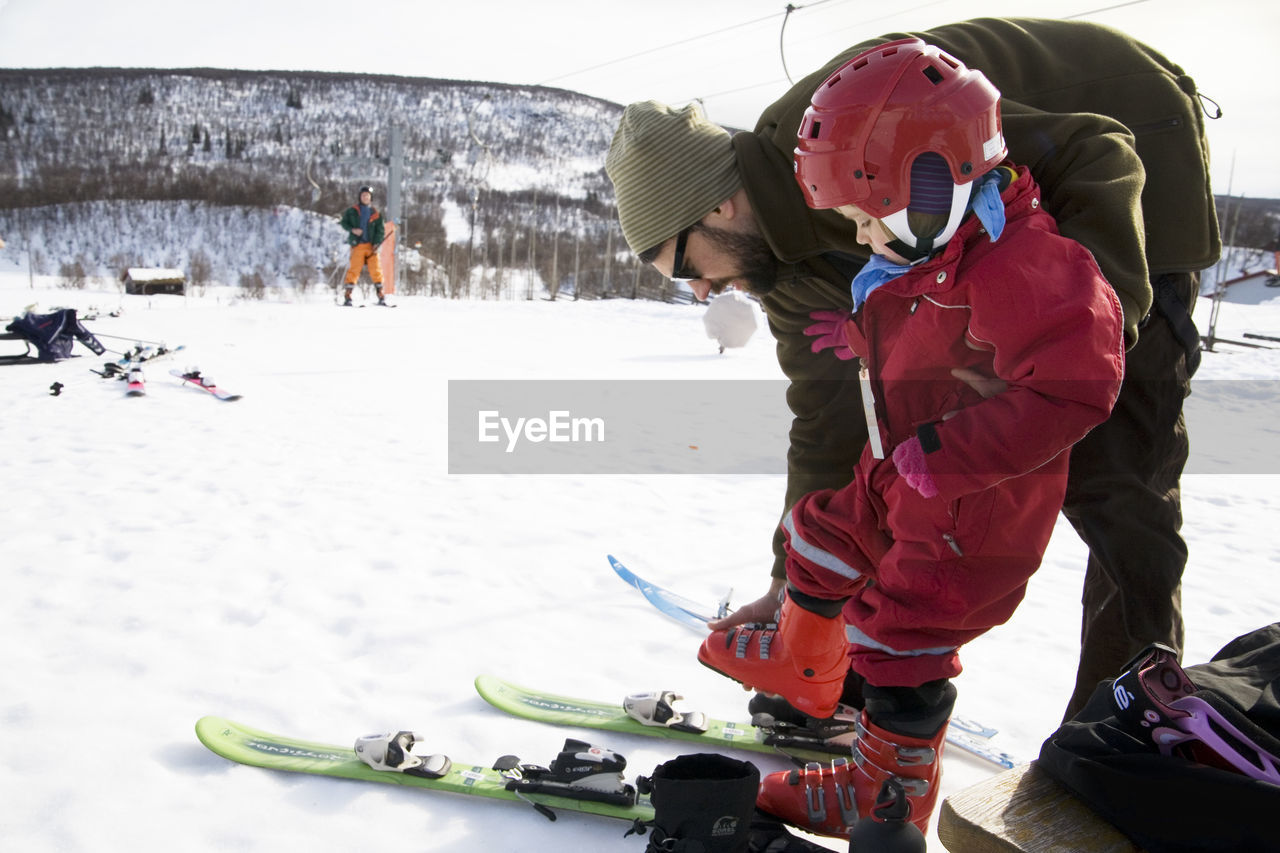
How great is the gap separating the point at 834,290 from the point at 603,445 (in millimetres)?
3545

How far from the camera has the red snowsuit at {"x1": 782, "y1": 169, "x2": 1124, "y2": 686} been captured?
50.6 inches

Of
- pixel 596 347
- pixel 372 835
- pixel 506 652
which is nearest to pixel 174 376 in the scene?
pixel 596 347

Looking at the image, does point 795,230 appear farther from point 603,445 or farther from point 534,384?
point 534,384

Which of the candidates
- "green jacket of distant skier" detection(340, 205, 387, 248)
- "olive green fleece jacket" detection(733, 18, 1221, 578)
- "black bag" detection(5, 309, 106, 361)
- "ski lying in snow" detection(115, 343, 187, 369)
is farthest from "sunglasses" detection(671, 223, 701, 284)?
"green jacket of distant skier" detection(340, 205, 387, 248)

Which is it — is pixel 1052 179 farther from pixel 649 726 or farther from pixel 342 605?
pixel 342 605

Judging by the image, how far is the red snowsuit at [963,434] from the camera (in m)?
1.28

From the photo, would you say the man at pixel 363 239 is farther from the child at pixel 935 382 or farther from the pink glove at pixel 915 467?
the pink glove at pixel 915 467

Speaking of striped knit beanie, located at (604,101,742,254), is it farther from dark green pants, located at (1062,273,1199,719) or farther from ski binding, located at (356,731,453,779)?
ski binding, located at (356,731,453,779)

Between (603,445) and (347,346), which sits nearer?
(603,445)

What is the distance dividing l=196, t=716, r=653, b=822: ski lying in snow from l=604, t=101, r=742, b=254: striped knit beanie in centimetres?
124

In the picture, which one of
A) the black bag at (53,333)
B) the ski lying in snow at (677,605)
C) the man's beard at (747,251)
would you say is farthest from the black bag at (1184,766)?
the black bag at (53,333)

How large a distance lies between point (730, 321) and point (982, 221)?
870 centimetres

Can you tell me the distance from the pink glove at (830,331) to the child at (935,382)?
0.43 meters

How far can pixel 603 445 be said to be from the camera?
18.0ft
